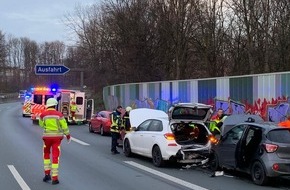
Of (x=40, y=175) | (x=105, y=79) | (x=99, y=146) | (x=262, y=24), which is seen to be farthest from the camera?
(x=105, y=79)

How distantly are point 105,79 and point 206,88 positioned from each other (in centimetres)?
3433

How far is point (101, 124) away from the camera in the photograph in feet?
82.3

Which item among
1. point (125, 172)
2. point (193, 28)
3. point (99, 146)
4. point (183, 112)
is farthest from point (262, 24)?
point (125, 172)

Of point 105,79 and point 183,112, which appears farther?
point 105,79

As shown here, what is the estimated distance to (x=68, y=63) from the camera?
297 feet

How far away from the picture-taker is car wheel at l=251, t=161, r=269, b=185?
10.2 metres

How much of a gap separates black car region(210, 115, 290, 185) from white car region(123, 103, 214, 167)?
1.14 m

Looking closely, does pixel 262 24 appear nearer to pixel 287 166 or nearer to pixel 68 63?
pixel 287 166

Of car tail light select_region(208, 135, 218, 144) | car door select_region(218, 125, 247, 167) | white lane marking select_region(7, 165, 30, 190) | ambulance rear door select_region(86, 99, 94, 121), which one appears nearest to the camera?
white lane marking select_region(7, 165, 30, 190)

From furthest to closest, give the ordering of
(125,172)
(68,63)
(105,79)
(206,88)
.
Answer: (68,63), (105,79), (206,88), (125,172)

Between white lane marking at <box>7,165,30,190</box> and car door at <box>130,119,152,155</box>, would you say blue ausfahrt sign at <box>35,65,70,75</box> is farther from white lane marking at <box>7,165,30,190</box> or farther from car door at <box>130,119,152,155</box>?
white lane marking at <box>7,165,30,190</box>

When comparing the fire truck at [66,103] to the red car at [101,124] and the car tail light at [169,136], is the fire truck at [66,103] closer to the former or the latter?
the red car at [101,124]

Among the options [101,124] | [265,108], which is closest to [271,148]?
[265,108]

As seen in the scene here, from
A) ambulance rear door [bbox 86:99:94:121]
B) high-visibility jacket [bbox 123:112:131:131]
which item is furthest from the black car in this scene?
ambulance rear door [bbox 86:99:94:121]
